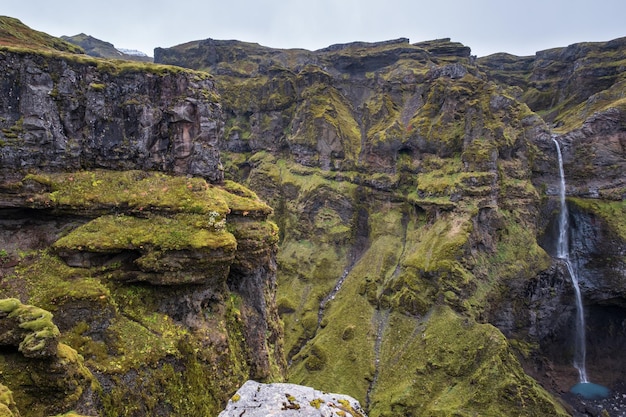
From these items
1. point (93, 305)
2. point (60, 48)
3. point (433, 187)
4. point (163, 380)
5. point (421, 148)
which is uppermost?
point (60, 48)

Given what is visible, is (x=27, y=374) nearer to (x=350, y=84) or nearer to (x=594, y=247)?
(x=594, y=247)

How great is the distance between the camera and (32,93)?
3638 cm

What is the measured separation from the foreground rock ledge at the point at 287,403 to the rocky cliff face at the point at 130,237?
9714 mm

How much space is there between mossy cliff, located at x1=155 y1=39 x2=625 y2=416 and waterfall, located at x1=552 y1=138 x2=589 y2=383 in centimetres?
179

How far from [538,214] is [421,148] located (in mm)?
31946

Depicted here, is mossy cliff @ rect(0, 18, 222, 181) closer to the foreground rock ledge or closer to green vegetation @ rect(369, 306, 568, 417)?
the foreground rock ledge

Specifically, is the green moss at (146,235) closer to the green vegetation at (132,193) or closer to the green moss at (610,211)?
the green vegetation at (132,193)

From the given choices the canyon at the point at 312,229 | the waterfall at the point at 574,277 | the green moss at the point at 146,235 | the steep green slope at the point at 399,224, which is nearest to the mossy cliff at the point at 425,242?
the steep green slope at the point at 399,224

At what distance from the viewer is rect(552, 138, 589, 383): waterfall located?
A: 261 ft

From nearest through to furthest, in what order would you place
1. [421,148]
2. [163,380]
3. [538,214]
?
1. [163,380]
2. [538,214]
3. [421,148]

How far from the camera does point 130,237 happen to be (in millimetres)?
35031

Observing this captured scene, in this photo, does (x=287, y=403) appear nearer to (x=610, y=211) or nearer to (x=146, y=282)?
(x=146, y=282)

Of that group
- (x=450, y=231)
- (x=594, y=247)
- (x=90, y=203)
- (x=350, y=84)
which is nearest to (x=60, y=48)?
(x=90, y=203)

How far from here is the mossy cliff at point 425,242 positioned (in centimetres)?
7138
